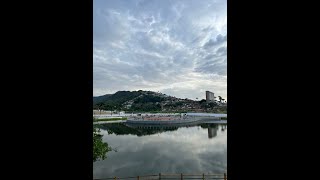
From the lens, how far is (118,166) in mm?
25328
